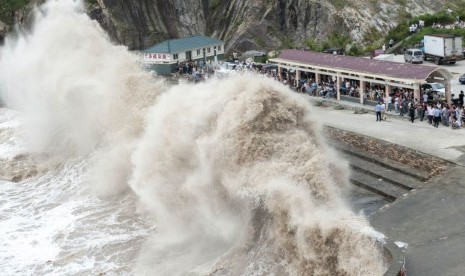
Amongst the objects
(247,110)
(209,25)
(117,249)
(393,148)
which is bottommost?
(117,249)

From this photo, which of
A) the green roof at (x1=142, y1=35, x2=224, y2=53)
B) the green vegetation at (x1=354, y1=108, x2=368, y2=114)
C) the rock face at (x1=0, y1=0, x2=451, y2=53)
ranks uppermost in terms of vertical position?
the rock face at (x1=0, y1=0, x2=451, y2=53)

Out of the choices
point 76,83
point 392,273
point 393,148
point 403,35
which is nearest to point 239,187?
point 392,273

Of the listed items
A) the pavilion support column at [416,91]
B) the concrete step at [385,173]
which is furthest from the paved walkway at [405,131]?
the concrete step at [385,173]

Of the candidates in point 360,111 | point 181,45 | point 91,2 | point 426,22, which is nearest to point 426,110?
point 360,111

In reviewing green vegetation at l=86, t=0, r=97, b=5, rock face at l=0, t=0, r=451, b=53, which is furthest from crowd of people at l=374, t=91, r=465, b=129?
green vegetation at l=86, t=0, r=97, b=5

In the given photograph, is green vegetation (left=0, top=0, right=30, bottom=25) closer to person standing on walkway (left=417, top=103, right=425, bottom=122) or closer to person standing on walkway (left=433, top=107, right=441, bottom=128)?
person standing on walkway (left=417, top=103, right=425, bottom=122)

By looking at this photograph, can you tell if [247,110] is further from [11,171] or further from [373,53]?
[373,53]
